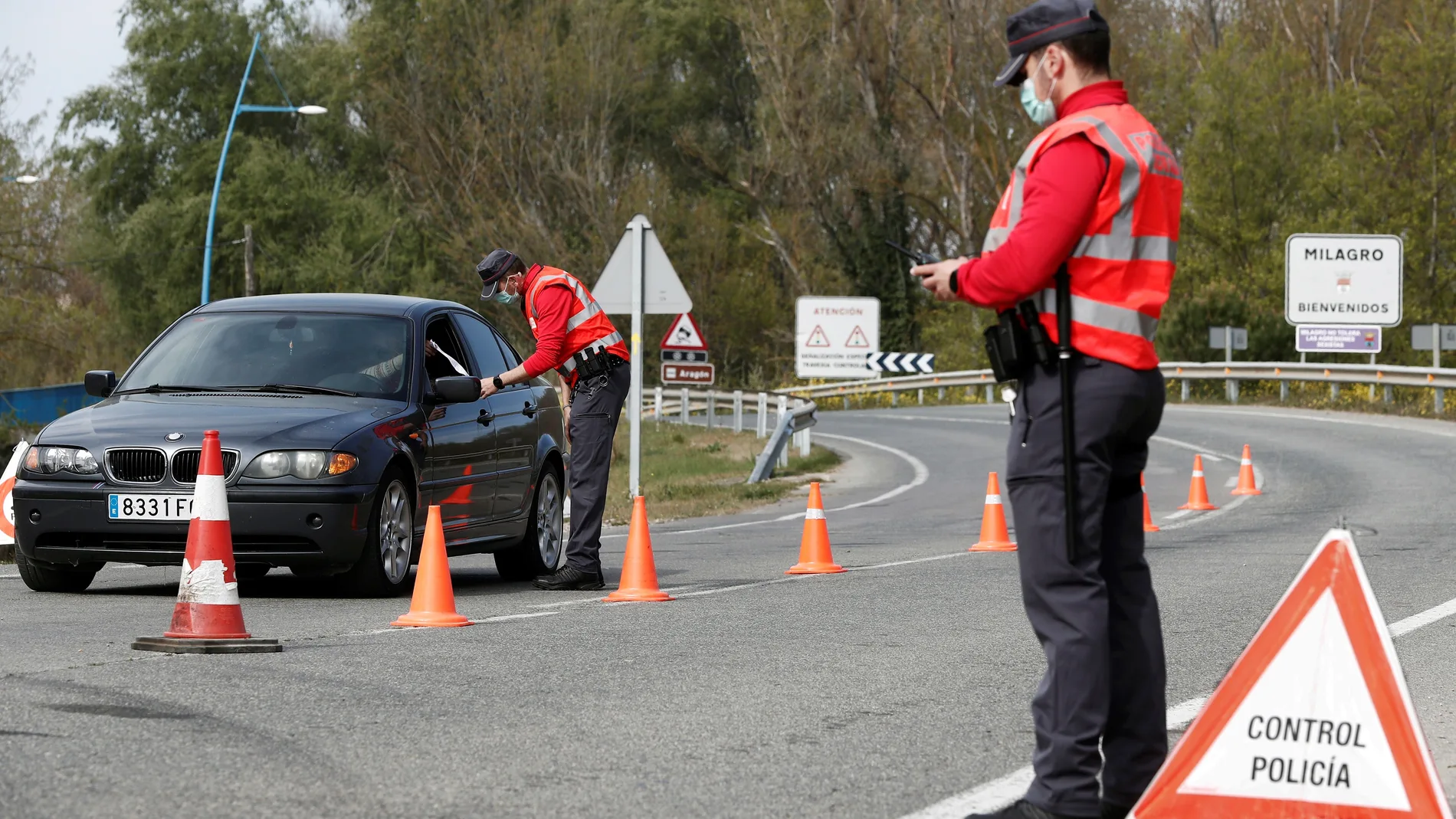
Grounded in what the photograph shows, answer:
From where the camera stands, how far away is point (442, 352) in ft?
37.5

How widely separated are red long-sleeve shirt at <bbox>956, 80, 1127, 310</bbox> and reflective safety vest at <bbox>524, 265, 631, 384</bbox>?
647cm

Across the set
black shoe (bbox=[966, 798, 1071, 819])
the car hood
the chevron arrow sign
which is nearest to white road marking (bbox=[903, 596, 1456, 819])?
black shoe (bbox=[966, 798, 1071, 819])

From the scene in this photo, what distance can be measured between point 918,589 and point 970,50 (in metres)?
46.1

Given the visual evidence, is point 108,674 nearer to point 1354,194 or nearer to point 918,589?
point 918,589

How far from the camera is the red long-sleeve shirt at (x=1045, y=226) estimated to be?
14.3ft

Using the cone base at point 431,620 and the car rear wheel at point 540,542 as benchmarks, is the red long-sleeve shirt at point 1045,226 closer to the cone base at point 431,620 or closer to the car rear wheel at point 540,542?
the cone base at point 431,620

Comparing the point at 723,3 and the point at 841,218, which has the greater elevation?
the point at 723,3

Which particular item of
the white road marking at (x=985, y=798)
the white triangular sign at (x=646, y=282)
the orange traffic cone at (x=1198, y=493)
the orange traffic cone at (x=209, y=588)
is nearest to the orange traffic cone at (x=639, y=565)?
the orange traffic cone at (x=209, y=588)

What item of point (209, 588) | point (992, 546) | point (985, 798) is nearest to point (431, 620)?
point (209, 588)

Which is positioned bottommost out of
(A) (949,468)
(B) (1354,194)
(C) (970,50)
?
(A) (949,468)

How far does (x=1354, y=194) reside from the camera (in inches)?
1905

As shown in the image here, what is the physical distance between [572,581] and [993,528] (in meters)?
4.31

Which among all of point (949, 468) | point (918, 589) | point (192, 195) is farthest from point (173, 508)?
point (192, 195)

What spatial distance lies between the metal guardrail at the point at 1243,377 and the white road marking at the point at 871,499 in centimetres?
647
